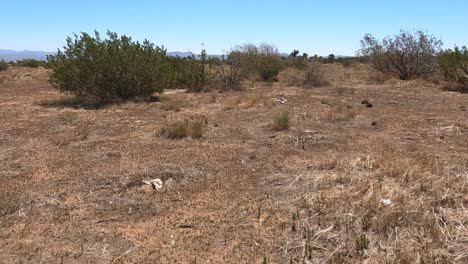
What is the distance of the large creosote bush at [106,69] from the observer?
517 inches

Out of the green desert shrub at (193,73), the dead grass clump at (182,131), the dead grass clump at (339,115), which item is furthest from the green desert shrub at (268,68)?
the dead grass clump at (182,131)

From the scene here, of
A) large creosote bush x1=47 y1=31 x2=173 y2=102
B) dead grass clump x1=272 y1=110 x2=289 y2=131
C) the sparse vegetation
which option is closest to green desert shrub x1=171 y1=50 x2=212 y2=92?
large creosote bush x1=47 y1=31 x2=173 y2=102

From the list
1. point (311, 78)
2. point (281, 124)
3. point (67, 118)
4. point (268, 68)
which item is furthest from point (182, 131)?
point (268, 68)

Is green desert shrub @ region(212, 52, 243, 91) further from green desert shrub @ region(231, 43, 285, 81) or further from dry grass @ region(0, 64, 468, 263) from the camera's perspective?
dry grass @ region(0, 64, 468, 263)

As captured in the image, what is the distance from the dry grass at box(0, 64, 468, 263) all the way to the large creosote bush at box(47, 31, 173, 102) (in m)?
3.24

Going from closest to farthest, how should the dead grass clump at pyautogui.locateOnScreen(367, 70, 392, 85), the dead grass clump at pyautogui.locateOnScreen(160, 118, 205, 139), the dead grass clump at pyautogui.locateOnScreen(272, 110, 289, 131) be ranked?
the dead grass clump at pyautogui.locateOnScreen(160, 118, 205, 139)
the dead grass clump at pyautogui.locateOnScreen(272, 110, 289, 131)
the dead grass clump at pyautogui.locateOnScreen(367, 70, 392, 85)

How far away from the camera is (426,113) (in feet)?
35.5

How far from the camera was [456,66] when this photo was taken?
53.3ft

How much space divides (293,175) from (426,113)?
6.25 metres

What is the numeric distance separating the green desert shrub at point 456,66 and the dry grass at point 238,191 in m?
7.04

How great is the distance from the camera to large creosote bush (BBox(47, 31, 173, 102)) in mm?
13141

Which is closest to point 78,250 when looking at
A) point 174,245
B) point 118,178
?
point 174,245

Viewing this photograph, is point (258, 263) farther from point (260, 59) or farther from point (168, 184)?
point (260, 59)

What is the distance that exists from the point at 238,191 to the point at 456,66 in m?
13.7
